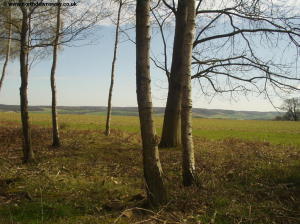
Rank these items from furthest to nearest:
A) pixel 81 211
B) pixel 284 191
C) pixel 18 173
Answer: pixel 18 173 < pixel 284 191 < pixel 81 211

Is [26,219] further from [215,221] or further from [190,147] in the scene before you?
[190,147]

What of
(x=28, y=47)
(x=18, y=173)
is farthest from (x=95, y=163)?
(x=28, y=47)

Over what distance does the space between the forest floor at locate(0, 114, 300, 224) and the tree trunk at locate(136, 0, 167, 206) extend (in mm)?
515

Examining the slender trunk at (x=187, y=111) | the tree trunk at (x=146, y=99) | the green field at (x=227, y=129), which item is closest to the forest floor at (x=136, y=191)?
the slender trunk at (x=187, y=111)

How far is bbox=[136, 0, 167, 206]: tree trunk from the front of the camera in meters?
5.18

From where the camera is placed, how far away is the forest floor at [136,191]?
504 cm

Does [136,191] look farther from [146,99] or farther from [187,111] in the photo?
[146,99]

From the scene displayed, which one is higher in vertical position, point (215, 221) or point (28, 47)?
point (28, 47)

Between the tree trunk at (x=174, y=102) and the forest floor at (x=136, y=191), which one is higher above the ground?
the tree trunk at (x=174, y=102)

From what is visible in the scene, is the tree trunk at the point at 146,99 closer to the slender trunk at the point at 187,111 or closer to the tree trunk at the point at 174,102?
the slender trunk at the point at 187,111

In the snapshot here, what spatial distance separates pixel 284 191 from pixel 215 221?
2485mm

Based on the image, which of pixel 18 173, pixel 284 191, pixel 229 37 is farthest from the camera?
pixel 229 37

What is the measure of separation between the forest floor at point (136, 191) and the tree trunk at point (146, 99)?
0.52 m

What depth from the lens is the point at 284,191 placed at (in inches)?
261
